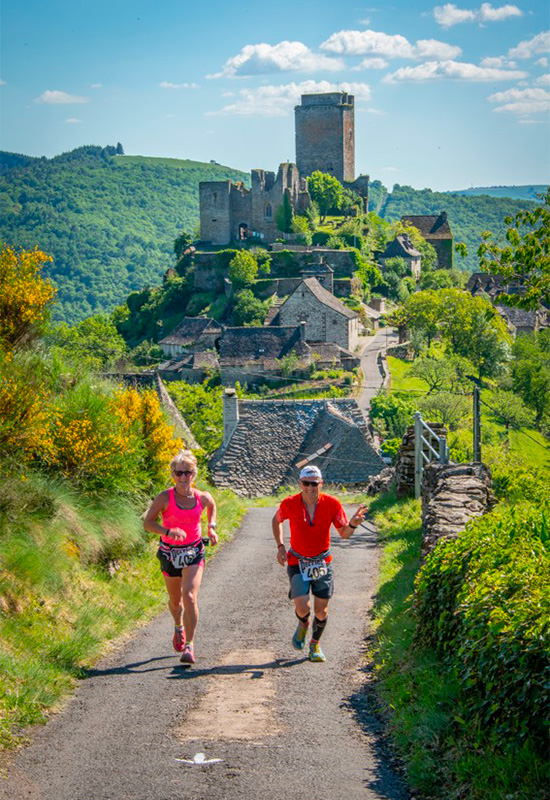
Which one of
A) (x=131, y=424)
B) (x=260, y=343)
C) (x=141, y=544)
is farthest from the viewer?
(x=260, y=343)

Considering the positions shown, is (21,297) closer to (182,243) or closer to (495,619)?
(495,619)

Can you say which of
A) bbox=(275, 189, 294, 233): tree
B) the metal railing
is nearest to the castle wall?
bbox=(275, 189, 294, 233): tree

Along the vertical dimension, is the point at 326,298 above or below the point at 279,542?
above

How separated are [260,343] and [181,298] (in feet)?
69.4

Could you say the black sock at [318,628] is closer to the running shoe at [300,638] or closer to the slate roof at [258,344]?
the running shoe at [300,638]

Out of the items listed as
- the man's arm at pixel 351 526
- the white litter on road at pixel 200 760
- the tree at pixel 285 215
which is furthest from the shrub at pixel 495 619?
the tree at pixel 285 215

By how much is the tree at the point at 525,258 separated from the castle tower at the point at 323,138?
3448 inches

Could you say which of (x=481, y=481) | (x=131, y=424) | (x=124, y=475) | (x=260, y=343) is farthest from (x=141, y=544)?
(x=260, y=343)

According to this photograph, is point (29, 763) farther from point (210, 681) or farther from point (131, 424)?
point (131, 424)

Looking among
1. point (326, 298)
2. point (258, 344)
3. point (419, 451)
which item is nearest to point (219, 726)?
point (419, 451)

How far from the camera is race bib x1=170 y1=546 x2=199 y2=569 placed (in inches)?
307

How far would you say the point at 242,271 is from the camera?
81188mm

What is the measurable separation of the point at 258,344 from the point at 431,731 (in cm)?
6380

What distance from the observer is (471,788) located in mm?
4973
